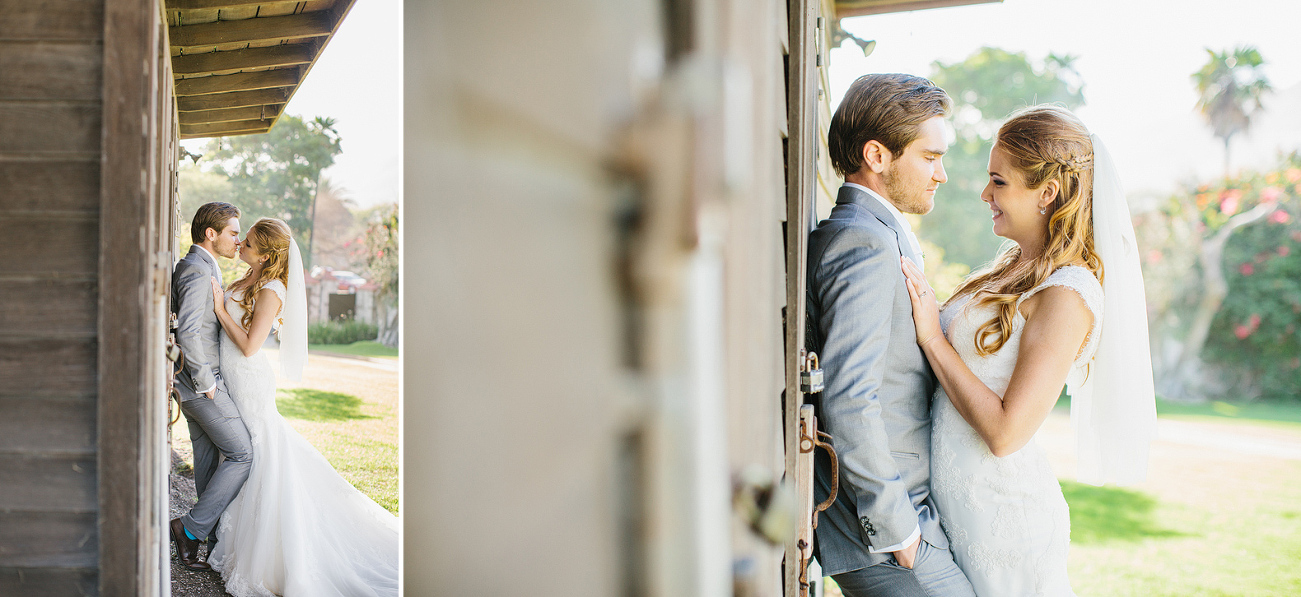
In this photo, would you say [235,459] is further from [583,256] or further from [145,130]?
[583,256]

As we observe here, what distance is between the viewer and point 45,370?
3.81ft

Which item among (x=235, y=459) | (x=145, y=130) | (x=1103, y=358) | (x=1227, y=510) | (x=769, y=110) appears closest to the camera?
(x=769, y=110)

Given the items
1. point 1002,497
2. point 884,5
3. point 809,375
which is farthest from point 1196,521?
point 809,375

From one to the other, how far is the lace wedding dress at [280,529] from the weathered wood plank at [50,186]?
1.91 metres

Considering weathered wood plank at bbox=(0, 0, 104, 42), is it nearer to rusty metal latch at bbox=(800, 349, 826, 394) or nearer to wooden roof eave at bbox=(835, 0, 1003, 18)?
rusty metal latch at bbox=(800, 349, 826, 394)

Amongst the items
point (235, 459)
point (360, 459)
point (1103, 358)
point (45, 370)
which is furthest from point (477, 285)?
point (360, 459)

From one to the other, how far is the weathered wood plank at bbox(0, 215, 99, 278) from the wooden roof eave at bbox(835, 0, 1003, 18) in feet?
12.2

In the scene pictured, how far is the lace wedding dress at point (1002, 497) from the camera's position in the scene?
162 centimetres

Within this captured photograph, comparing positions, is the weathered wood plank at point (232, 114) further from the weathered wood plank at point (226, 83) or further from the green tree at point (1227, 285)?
the green tree at point (1227, 285)

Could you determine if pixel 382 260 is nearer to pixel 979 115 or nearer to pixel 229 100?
pixel 229 100

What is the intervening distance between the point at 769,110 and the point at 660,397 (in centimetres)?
21

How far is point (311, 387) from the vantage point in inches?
162

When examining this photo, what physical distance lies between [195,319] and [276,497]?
2.90ft

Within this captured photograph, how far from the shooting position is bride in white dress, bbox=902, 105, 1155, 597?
158 cm
